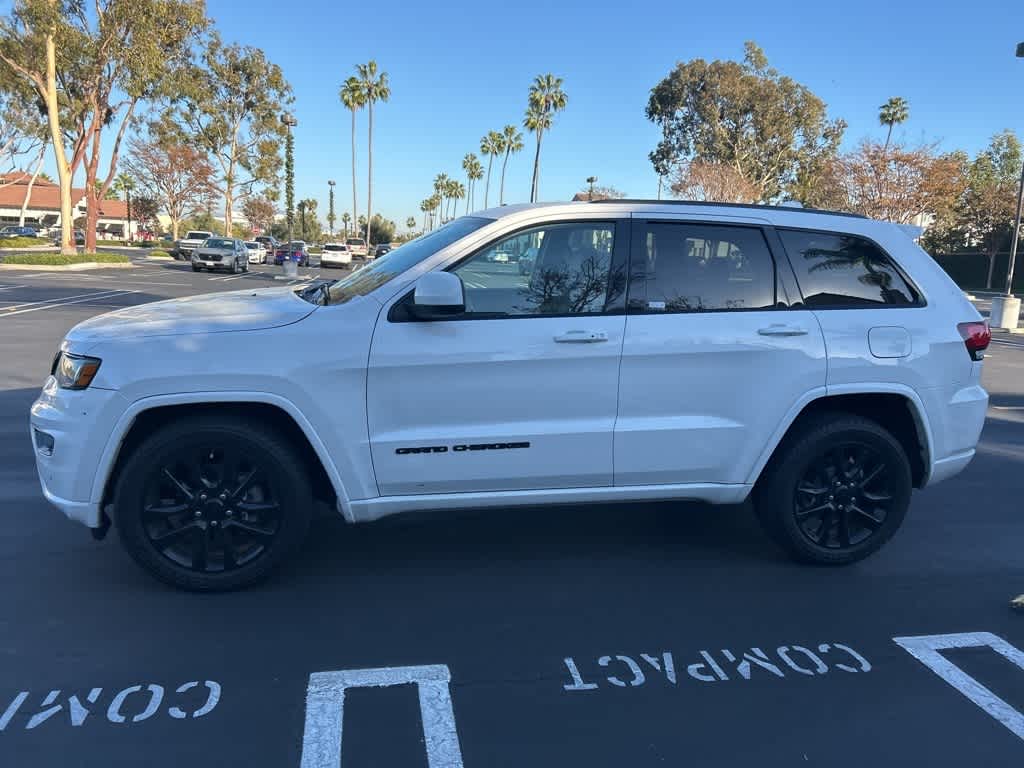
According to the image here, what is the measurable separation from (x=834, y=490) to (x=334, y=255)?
4359cm

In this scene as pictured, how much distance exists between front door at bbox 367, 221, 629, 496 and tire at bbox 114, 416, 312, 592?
18.3 inches

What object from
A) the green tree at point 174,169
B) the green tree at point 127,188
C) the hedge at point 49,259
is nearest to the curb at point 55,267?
the hedge at point 49,259

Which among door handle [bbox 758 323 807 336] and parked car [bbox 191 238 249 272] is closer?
door handle [bbox 758 323 807 336]

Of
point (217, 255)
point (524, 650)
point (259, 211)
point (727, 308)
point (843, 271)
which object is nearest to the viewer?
point (524, 650)

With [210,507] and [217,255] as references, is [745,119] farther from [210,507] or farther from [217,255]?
[210,507]

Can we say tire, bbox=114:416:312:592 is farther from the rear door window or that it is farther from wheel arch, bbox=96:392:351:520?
the rear door window

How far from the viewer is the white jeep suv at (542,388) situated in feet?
11.9

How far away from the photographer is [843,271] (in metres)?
4.28

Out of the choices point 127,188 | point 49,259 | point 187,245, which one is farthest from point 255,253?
point 127,188

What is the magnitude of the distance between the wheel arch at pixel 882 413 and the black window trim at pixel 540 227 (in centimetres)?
107

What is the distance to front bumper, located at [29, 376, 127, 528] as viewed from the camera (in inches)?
139

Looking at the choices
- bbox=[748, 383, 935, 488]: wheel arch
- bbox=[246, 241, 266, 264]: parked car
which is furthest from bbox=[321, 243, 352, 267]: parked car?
bbox=[748, 383, 935, 488]: wheel arch

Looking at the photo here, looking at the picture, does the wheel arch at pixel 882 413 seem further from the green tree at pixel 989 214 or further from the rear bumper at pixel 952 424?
the green tree at pixel 989 214

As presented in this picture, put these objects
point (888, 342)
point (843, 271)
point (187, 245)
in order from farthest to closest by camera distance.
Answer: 1. point (187, 245)
2. point (843, 271)
3. point (888, 342)
